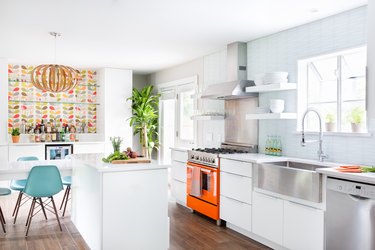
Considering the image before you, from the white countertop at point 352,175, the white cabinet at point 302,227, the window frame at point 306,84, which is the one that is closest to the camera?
the white countertop at point 352,175

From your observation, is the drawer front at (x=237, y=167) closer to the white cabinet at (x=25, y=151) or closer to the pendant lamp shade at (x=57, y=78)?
the pendant lamp shade at (x=57, y=78)

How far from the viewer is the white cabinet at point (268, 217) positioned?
3682 millimetres

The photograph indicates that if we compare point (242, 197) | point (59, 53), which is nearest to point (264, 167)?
point (242, 197)

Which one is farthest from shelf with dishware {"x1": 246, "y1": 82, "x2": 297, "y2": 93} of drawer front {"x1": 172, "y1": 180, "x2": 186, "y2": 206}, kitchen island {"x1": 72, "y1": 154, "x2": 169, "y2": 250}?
drawer front {"x1": 172, "y1": 180, "x2": 186, "y2": 206}

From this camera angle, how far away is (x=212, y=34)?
190 inches

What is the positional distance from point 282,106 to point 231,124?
49.1 inches

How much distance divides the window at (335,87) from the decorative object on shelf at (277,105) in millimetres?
215

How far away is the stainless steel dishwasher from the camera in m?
2.79

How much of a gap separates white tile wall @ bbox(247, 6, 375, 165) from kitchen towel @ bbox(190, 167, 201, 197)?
95cm

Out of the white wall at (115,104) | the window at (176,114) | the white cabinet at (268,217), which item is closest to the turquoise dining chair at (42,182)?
the white cabinet at (268,217)

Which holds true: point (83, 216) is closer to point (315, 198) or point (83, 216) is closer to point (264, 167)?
point (264, 167)

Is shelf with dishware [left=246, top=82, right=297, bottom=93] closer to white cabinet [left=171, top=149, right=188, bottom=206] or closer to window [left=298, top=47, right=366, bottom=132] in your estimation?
window [left=298, top=47, right=366, bottom=132]

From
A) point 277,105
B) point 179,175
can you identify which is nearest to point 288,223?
point 277,105

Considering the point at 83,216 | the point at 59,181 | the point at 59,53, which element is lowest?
the point at 83,216
